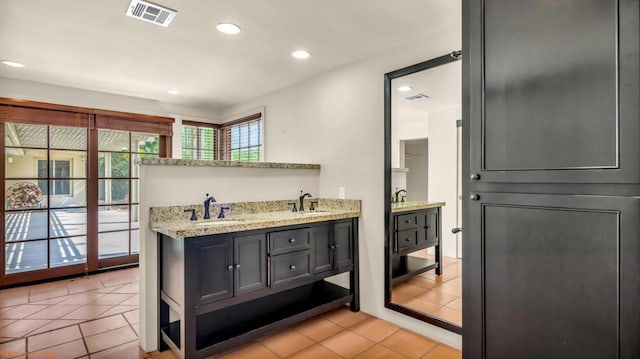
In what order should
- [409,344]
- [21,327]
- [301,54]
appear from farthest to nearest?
[301,54], [21,327], [409,344]

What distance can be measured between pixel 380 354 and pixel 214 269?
4.41 ft

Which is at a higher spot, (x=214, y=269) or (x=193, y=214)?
(x=193, y=214)

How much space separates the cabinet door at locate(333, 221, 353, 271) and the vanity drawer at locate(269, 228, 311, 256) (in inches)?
12.4

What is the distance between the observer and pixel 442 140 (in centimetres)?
244

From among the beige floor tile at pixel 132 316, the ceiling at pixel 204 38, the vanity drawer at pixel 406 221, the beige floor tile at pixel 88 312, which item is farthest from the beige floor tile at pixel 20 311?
the vanity drawer at pixel 406 221

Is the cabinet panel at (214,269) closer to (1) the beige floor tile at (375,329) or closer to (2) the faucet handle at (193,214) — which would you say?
(2) the faucet handle at (193,214)

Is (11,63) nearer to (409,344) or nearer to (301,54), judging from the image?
(301,54)

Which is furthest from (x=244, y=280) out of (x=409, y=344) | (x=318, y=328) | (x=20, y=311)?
(x=20, y=311)

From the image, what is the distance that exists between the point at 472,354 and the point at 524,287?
41 centimetres

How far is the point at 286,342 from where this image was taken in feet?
8.49

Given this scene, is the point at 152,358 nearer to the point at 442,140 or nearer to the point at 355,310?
the point at 355,310

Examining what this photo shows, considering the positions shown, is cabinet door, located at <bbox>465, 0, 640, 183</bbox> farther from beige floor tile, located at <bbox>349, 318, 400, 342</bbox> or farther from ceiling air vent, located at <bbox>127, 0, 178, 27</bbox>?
ceiling air vent, located at <bbox>127, 0, 178, 27</bbox>

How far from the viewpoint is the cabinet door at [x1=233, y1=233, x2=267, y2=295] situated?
2.37 metres

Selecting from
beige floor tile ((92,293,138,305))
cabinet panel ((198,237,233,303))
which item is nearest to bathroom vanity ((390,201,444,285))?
cabinet panel ((198,237,233,303))
